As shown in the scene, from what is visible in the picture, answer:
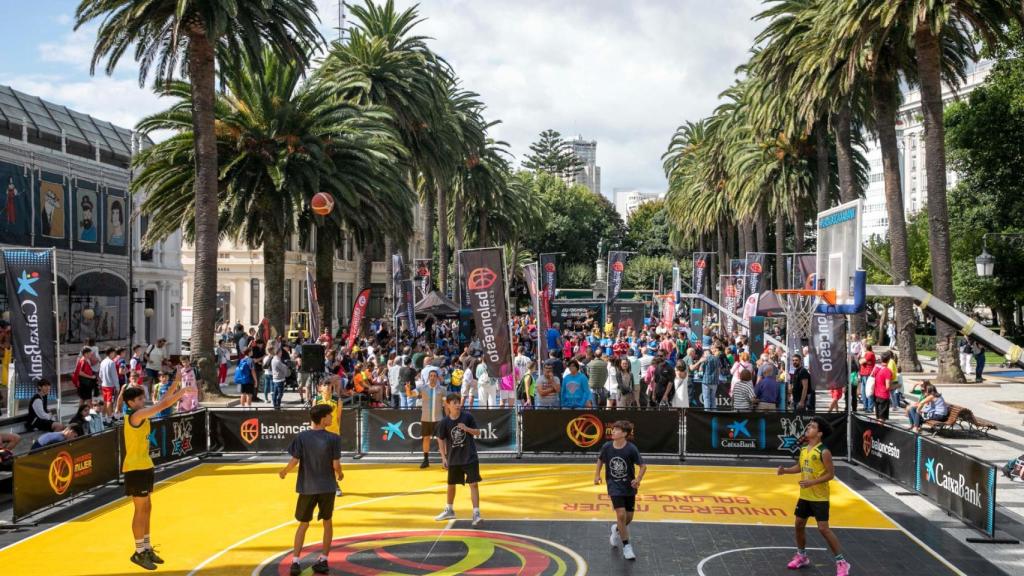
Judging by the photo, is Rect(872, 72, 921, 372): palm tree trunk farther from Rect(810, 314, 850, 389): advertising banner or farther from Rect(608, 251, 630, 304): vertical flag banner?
Rect(608, 251, 630, 304): vertical flag banner

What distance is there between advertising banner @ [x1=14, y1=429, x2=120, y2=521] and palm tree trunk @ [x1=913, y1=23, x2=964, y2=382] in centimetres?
2450

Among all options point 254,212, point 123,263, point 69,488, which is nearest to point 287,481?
point 69,488

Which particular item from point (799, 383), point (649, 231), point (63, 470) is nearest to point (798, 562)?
point (63, 470)

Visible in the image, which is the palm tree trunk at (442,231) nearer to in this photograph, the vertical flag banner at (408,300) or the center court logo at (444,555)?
the vertical flag banner at (408,300)

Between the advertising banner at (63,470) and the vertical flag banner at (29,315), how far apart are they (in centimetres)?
333

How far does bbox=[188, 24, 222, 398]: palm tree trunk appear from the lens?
1000 inches

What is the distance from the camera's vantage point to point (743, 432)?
1834 centimetres

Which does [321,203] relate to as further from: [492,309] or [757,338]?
[757,338]

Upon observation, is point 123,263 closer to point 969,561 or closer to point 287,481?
point 287,481

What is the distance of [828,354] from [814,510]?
11.5 metres

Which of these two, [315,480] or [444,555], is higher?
[315,480]

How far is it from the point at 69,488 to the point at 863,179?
48.6 meters

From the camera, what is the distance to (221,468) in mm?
17500

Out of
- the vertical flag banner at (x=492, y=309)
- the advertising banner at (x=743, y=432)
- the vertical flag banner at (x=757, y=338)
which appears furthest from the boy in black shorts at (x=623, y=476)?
the vertical flag banner at (x=757, y=338)
